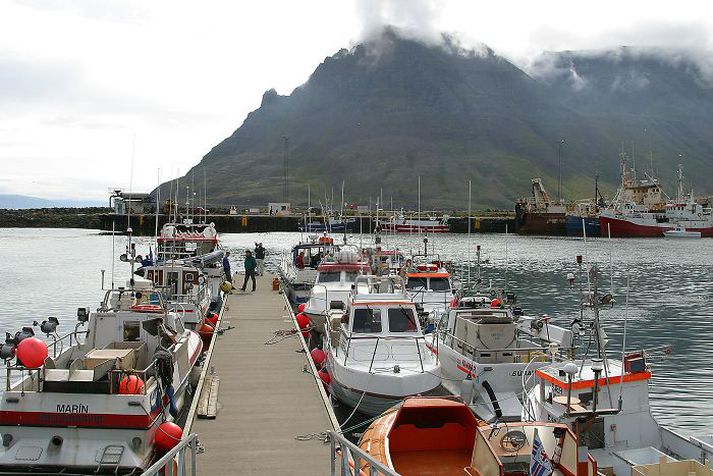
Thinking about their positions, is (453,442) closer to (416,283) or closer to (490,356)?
(490,356)

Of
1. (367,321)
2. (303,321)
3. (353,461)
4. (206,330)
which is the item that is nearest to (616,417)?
(353,461)

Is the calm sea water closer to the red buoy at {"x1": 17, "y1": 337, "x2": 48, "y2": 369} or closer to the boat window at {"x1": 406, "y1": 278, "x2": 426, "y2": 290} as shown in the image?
the boat window at {"x1": 406, "y1": 278, "x2": 426, "y2": 290}

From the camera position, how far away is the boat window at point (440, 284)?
98.2 ft

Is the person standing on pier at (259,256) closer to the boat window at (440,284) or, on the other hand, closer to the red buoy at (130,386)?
the boat window at (440,284)

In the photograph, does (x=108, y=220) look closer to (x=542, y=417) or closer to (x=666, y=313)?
(x=666, y=313)

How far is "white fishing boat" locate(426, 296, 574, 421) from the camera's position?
1791 centimetres

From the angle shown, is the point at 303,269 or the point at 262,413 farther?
the point at 303,269

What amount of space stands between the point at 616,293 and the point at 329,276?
2546 cm

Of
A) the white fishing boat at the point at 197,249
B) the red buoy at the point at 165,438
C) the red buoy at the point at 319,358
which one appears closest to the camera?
the red buoy at the point at 165,438

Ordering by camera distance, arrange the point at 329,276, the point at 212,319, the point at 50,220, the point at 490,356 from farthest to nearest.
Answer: the point at 50,220 < the point at 329,276 < the point at 212,319 < the point at 490,356

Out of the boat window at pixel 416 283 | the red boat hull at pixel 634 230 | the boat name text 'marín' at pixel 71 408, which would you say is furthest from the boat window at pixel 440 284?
the red boat hull at pixel 634 230

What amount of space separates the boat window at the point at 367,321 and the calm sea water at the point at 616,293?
229 inches

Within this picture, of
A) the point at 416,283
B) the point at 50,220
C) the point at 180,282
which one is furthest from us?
the point at 50,220

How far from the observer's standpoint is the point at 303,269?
3722 cm
